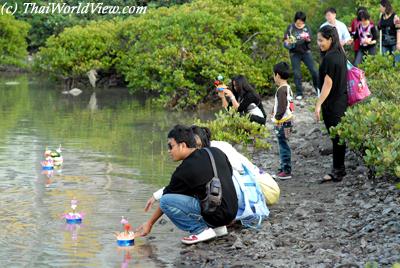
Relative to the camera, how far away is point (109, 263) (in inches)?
298

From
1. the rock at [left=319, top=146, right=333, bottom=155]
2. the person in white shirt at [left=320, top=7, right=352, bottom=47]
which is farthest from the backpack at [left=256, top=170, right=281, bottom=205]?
the person in white shirt at [left=320, top=7, right=352, bottom=47]

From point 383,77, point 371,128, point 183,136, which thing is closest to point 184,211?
point 183,136

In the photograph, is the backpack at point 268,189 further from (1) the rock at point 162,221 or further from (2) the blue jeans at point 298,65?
(2) the blue jeans at point 298,65

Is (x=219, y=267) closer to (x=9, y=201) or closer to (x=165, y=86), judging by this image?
(x=9, y=201)

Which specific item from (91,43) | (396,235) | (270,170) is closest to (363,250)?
(396,235)

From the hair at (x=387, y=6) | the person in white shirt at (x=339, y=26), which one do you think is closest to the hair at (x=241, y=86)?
the person in white shirt at (x=339, y=26)

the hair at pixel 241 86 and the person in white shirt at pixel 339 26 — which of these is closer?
the hair at pixel 241 86

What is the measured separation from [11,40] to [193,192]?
24.8m

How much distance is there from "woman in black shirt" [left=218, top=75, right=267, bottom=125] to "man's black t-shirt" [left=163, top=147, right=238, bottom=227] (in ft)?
12.0

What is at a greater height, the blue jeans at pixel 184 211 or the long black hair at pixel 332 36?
the long black hair at pixel 332 36

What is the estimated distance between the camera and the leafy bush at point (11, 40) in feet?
102

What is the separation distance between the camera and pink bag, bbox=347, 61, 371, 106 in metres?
9.82

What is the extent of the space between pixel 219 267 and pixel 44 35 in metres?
29.8

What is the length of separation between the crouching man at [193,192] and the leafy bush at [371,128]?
176 cm
